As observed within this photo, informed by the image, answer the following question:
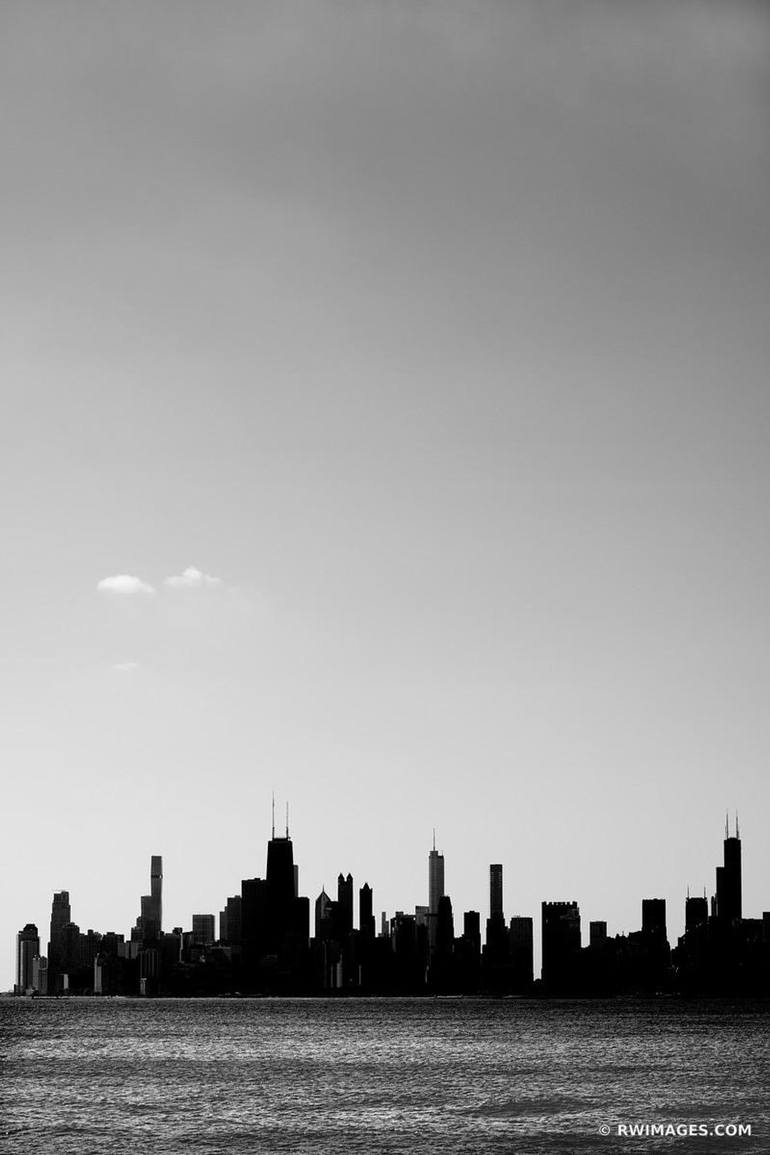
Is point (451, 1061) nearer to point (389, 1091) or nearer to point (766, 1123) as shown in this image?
point (389, 1091)

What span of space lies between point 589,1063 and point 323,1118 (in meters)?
58.0

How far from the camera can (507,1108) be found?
9056 cm

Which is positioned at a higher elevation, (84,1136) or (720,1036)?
(84,1136)

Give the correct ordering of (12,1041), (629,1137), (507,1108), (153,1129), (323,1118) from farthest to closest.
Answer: (12,1041), (507,1108), (323,1118), (153,1129), (629,1137)

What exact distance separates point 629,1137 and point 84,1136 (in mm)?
29205

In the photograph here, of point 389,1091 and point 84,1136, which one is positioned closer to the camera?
point 84,1136

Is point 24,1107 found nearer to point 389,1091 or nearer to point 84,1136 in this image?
point 84,1136

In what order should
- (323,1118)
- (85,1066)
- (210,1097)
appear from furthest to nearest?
1. (85,1066)
2. (210,1097)
3. (323,1118)

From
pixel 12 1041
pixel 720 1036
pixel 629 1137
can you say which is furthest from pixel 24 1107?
pixel 720 1036

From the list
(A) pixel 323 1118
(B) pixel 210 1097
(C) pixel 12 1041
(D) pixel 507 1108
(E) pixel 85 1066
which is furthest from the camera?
(C) pixel 12 1041

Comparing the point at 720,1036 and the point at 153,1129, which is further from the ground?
the point at 153,1129

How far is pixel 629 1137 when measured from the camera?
74.3 metres

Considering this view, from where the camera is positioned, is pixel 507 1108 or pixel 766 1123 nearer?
pixel 766 1123

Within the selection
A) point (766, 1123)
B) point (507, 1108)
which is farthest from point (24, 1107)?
point (766, 1123)
